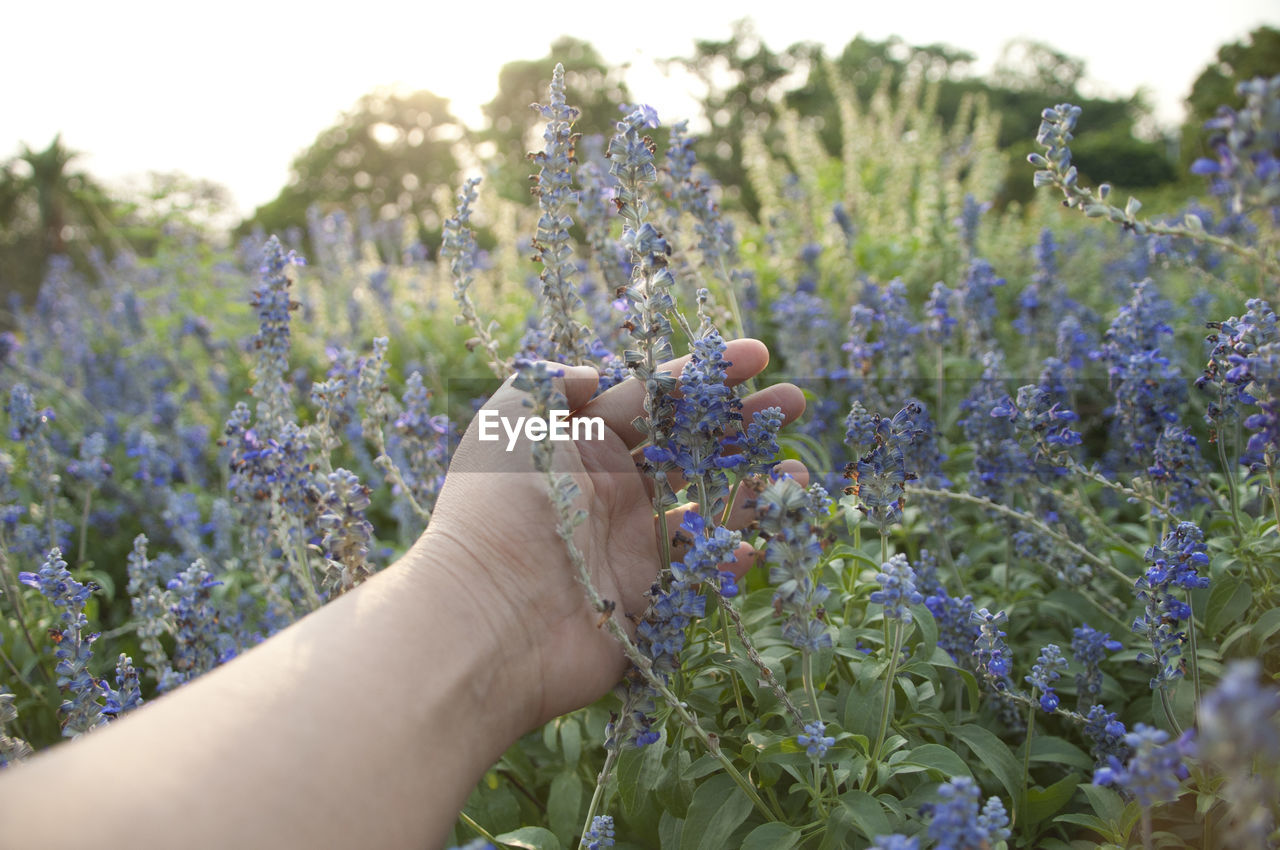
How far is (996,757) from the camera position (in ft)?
6.98

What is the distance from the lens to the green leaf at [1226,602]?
7.56ft

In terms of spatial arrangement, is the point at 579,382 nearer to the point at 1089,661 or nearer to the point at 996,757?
the point at 996,757

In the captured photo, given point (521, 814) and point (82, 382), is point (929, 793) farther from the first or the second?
point (82, 382)

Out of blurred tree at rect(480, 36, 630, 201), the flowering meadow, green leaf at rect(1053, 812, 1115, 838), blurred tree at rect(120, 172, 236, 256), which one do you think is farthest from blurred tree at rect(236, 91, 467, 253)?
green leaf at rect(1053, 812, 1115, 838)

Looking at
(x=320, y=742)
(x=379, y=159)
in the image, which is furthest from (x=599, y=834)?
(x=379, y=159)

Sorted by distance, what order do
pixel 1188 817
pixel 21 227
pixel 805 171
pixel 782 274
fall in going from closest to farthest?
1. pixel 1188 817
2. pixel 782 274
3. pixel 805 171
4. pixel 21 227

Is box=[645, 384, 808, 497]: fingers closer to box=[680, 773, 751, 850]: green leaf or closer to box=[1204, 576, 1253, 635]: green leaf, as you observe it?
box=[680, 773, 751, 850]: green leaf

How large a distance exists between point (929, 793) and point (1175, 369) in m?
1.73

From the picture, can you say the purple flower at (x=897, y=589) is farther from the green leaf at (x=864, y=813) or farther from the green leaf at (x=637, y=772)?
the green leaf at (x=637, y=772)

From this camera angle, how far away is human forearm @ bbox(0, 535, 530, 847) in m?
1.48

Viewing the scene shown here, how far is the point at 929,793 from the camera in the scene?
1.99 metres

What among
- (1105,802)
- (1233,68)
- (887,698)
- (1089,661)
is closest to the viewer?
(887,698)

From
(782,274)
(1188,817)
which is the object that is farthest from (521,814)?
(782,274)

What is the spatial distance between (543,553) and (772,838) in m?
0.90
